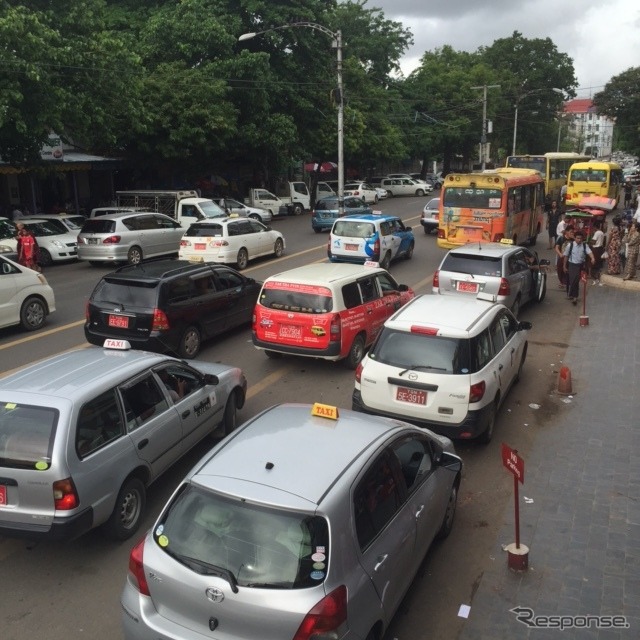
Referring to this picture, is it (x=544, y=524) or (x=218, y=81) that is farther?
(x=218, y=81)

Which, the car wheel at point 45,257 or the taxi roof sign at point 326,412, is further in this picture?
the car wheel at point 45,257

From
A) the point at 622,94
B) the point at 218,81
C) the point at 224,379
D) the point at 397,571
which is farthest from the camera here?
the point at 622,94

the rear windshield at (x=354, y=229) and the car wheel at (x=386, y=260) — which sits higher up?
the rear windshield at (x=354, y=229)

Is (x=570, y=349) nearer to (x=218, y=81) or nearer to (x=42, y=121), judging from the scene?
(x=42, y=121)

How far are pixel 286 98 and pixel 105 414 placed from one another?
104 feet

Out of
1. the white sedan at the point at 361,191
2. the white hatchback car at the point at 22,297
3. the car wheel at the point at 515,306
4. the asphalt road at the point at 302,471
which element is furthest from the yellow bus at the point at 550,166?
the white hatchback car at the point at 22,297

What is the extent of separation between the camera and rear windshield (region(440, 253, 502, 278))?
541 inches

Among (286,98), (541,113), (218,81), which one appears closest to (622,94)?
(541,113)

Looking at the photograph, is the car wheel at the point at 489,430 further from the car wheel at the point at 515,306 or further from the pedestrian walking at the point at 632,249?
the pedestrian walking at the point at 632,249

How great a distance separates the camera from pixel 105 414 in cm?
610

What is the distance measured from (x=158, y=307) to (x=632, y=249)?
12505 mm

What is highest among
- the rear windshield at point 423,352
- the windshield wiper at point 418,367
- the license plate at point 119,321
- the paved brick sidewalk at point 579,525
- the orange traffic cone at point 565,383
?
the rear windshield at point 423,352

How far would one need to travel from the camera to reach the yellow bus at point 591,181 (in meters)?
36.2

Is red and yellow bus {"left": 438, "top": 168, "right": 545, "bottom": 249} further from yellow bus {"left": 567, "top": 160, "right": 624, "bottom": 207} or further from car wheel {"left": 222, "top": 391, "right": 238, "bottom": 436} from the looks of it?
yellow bus {"left": 567, "top": 160, "right": 624, "bottom": 207}
